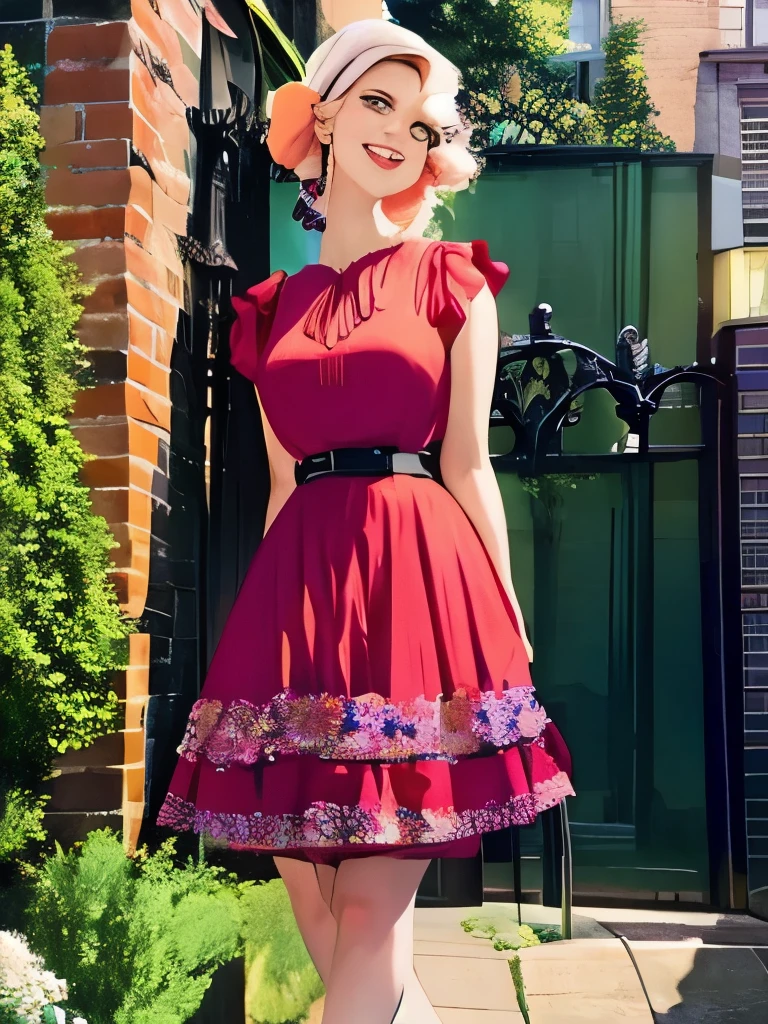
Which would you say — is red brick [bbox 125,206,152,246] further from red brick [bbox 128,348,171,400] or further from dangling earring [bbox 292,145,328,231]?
dangling earring [bbox 292,145,328,231]

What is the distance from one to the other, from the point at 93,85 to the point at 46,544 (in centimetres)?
116

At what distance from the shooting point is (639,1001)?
2.39 metres

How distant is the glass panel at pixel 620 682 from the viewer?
2.58 metres

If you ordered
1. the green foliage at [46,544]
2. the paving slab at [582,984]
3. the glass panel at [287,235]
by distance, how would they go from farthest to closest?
the glass panel at [287,235] → the green foliage at [46,544] → the paving slab at [582,984]

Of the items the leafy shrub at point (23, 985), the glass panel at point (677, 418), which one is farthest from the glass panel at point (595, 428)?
the leafy shrub at point (23, 985)

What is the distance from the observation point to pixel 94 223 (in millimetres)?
2545

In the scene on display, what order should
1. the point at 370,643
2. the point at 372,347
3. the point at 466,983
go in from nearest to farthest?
the point at 370,643
the point at 372,347
the point at 466,983

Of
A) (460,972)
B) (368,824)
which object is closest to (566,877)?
(460,972)

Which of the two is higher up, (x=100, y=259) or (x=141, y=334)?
(x=100, y=259)

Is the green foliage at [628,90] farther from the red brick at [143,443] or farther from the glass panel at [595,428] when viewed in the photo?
the red brick at [143,443]

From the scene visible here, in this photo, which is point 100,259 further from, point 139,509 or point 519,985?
point 519,985

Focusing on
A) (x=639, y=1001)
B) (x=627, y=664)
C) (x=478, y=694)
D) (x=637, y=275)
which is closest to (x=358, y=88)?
(x=637, y=275)

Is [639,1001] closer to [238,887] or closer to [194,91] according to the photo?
[238,887]

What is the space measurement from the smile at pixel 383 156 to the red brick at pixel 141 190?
24.6 inches
